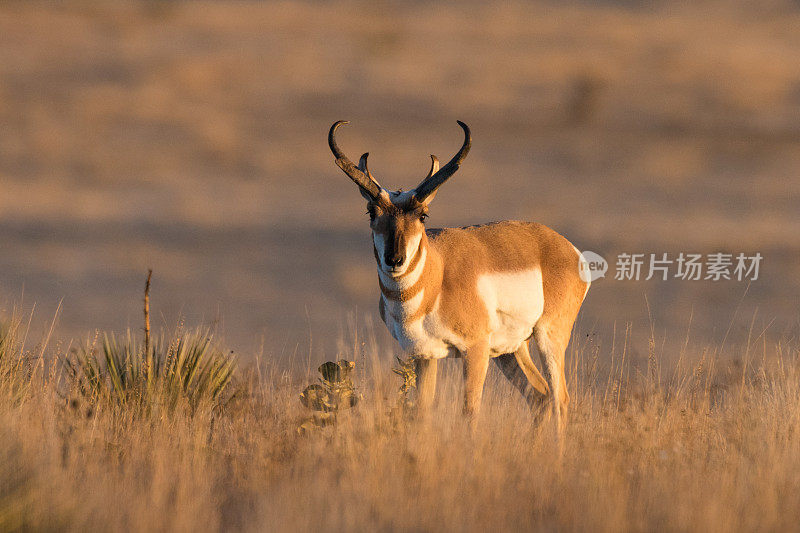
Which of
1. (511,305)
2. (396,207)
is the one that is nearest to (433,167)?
(396,207)

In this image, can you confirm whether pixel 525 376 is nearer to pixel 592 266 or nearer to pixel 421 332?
pixel 592 266

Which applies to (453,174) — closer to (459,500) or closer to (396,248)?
(396,248)

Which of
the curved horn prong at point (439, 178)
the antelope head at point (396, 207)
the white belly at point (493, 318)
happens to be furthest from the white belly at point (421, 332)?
the curved horn prong at point (439, 178)

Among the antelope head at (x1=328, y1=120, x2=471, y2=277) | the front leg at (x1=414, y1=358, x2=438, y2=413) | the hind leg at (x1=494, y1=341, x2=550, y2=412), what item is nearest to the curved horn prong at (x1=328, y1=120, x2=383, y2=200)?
the antelope head at (x1=328, y1=120, x2=471, y2=277)

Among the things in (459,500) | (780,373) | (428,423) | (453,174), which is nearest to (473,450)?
(428,423)

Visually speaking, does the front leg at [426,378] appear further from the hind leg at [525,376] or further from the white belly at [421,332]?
the hind leg at [525,376]

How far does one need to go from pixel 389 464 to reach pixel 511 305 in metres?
2.57

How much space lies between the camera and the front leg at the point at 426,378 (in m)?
8.44

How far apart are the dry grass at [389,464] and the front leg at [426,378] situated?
220 mm

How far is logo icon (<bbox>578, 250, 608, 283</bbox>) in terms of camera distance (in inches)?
385

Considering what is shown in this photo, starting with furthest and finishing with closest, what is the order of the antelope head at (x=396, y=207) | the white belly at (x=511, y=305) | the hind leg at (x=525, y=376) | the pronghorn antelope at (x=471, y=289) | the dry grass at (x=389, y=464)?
the hind leg at (x=525, y=376)
the white belly at (x=511, y=305)
the pronghorn antelope at (x=471, y=289)
the antelope head at (x=396, y=207)
the dry grass at (x=389, y=464)

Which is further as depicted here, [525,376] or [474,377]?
[525,376]

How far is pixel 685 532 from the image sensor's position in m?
5.72

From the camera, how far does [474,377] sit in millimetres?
8219
